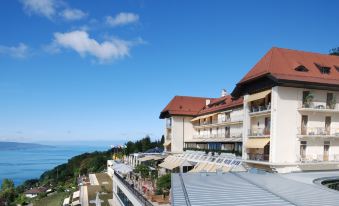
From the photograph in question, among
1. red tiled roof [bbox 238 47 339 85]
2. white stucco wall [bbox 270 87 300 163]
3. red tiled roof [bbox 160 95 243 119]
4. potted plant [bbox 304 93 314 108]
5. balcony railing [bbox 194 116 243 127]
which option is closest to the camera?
white stucco wall [bbox 270 87 300 163]

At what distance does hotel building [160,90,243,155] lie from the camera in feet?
136

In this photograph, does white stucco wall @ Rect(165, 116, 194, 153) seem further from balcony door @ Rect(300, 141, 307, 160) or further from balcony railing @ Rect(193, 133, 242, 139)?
balcony door @ Rect(300, 141, 307, 160)

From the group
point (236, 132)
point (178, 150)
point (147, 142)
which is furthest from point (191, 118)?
point (147, 142)

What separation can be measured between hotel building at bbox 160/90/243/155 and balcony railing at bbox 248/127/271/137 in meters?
8.93

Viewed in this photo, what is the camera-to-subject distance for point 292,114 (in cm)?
2638

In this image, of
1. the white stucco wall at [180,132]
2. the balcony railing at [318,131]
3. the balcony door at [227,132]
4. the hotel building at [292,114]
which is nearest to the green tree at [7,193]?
the white stucco wall at [180,132]

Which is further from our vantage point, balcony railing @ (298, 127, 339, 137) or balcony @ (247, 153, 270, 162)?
balcony @ (247, 153, 270, 162)

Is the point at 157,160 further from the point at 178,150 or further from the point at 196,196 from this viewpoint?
the point at 196,196

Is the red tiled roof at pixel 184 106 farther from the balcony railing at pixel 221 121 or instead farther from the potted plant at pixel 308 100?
the potted plant at pixel 308 100

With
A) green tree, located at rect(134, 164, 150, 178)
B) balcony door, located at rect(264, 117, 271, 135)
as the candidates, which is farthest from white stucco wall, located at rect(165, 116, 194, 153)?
balcony door, located at rect(264, 117, 271, 135)

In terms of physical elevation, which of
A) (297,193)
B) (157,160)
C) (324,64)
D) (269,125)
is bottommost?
(157,160)

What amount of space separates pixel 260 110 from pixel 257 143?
298cm

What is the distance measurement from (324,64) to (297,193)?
1958cm

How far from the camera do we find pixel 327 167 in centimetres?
2767
